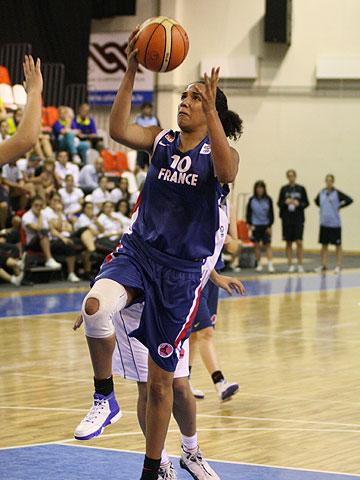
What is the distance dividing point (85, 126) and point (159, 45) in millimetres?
16476

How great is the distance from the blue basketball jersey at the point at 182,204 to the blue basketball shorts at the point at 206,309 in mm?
2595

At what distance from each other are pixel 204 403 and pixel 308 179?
764 inches

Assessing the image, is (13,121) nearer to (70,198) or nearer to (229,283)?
(70,198)

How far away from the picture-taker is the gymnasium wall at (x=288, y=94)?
26.1m

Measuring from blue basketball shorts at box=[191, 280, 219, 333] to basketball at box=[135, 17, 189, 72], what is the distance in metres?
2.60

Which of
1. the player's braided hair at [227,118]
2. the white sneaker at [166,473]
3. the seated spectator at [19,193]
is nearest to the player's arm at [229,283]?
the player's braided hair at [227,118]

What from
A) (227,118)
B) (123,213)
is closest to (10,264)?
(123,213)

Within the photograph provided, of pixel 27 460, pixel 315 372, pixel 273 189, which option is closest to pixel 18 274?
pixel 315 372

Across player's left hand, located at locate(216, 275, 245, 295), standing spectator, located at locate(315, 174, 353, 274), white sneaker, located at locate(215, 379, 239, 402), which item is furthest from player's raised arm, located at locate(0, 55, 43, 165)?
standing spectator, located at locate(315, 174, 353, 274)

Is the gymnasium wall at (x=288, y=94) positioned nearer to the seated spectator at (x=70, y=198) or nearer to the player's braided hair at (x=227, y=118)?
the seated spectator at (x=70, y=198)

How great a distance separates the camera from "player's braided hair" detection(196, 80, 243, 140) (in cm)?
518

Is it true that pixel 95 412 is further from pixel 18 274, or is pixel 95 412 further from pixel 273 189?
pixel 273 189

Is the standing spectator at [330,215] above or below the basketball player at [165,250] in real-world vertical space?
below

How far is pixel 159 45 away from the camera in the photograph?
198 inches
